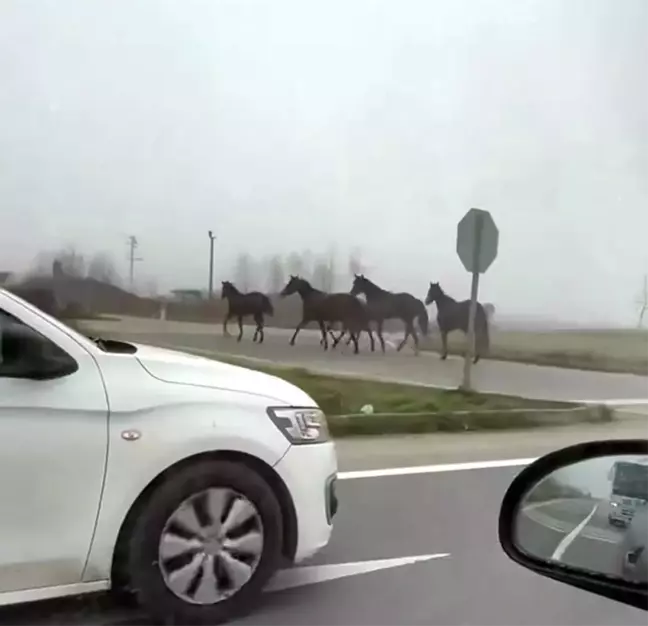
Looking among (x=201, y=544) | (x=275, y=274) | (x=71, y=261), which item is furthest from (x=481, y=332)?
(x=201, y=544)

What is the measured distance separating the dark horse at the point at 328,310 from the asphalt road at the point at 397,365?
6 centimetres

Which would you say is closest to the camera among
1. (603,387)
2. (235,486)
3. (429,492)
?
(235,486)

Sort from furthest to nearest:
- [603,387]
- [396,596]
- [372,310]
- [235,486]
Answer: [603,387] < [372,310] < [396,596] < [235,486]

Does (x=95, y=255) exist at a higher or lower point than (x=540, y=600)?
higher

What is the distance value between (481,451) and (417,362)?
23.8 inches

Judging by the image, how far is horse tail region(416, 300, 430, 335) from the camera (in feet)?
13.5

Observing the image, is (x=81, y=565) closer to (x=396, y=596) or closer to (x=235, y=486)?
(x=235, y=486)

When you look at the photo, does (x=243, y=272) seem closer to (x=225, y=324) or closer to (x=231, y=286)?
(x=231, y=286)

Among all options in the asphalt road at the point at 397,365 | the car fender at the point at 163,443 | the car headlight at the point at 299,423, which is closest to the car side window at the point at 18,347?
the car fender at the point at 163,443

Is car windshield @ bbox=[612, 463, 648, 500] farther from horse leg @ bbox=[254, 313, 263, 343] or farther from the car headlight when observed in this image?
horse leg @ bbox=[254, 313, 263, 343]

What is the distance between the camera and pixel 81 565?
78.2 inches

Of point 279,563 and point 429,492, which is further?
point 429,492

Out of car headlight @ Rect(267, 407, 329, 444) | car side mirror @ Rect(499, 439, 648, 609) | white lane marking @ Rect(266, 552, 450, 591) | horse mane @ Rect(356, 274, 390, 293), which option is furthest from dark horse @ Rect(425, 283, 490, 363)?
car side mirror @ Rect(499, 439, 648, 609)

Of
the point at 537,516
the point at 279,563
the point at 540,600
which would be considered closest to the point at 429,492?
the point at 540,600
